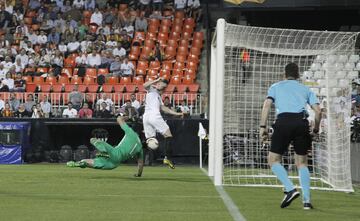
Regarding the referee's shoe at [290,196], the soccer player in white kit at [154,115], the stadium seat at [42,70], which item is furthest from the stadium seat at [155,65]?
the referee's shoe at [290,196]

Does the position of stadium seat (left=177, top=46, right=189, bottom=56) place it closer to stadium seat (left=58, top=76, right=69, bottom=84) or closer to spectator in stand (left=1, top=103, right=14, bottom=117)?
stadium seat (left=58, top=76, right=69, bottom=84)

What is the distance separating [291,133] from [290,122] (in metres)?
0.15

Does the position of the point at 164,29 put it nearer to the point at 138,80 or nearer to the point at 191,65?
the point at 191,65

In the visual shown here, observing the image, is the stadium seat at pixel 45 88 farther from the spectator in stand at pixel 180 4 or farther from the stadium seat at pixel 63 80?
the spectator in stand at pixel 180 4

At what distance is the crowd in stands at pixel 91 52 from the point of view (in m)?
31.0

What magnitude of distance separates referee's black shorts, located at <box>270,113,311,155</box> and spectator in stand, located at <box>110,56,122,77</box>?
20747mm

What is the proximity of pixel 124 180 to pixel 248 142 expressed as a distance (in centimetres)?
560

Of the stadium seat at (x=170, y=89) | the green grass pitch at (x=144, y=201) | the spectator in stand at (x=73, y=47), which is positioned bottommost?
the green grass pitch at (x=144, y=201)

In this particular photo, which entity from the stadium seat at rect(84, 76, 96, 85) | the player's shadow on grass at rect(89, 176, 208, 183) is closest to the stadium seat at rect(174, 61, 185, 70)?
the stadium seat at rect(84, 76, 96, 85)

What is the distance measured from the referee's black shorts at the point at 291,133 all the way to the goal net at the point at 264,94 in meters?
4.15

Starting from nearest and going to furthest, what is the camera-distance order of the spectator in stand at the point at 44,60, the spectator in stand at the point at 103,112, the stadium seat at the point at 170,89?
the spectator in stand at the point at 103,112
the stadium seat at the point at 170,89
the spectator in stand at the point at 44,60

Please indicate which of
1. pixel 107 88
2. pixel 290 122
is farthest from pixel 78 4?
pixel 290 122

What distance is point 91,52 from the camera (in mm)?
34562

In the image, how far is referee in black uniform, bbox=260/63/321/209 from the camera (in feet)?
41.6
